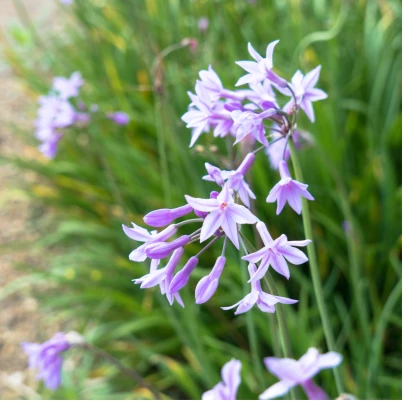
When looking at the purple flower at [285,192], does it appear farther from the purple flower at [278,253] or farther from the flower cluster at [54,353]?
the flower cluster at [54,353]

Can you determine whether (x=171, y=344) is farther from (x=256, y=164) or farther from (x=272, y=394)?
(x=272, y=394)

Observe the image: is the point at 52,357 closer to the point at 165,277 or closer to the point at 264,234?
the point at 165,277

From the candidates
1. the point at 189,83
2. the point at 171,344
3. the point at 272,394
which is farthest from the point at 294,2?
the point at 272,394

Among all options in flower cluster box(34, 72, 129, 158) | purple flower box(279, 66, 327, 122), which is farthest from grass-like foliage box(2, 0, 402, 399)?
purple flower box(279, 66, 327, 122)

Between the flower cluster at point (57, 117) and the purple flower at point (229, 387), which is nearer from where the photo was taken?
the purple flower at point (229, 387)

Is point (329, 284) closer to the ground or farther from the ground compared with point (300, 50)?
closer to the ground

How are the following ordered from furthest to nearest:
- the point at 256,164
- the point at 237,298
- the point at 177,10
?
the point at 177,10, the point at 256,164, the point at 237,298

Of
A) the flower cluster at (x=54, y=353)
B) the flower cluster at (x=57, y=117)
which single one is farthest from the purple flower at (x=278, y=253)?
the flower cluster at (x=57, y=117)
